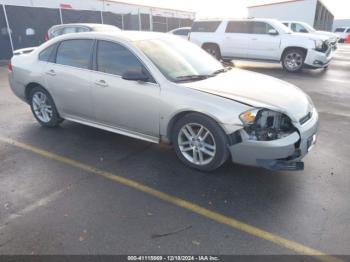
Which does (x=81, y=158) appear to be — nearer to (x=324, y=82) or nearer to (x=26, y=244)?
(x=26, y=244)

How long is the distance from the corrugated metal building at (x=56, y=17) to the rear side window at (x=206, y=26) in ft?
24.4

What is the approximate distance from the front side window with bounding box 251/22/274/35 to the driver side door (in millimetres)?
9134

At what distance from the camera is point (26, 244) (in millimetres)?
2822

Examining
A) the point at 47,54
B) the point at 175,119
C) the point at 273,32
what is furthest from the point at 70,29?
the point at 175,119

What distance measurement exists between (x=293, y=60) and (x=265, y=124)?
9.06 metres

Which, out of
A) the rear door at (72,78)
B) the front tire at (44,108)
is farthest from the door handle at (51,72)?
the front tire at (44,108)

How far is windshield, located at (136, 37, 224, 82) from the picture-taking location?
4191 millimetres

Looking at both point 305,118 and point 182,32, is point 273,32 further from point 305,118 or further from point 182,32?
point 305,118

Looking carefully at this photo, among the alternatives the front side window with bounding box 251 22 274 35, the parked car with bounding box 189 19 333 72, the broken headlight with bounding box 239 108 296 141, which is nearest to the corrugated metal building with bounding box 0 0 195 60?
the parked car with bounding box 189 19 333 72

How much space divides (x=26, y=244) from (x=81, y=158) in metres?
1.78

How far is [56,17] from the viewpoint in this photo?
16.9m

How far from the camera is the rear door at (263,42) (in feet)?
39.1

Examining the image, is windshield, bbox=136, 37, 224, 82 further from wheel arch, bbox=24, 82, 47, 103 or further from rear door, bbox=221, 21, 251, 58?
rear door, bbox=221, 21, 251, 58

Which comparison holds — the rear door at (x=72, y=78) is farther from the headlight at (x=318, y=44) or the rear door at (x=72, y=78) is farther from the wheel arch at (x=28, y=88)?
the headlight at (x=318, y=44)
